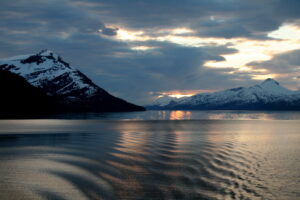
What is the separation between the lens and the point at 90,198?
701 inches

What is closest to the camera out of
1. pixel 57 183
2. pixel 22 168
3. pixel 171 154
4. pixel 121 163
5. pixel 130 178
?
pixel 57 183

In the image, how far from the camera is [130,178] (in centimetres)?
2317

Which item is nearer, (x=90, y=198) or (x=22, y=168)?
(x=90, y=198)

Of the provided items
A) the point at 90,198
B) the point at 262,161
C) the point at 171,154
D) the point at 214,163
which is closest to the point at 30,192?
the point at 90,198

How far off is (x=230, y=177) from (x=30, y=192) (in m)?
14.7

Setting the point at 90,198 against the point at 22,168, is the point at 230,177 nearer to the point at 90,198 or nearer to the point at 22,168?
the point at 90,198

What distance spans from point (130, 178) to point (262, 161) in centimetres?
1636

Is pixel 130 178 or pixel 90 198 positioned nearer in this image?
pixel 90 198

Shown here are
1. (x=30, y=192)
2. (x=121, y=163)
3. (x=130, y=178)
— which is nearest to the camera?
(x=30, y=192)

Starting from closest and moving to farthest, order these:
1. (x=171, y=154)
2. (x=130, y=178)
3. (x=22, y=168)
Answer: (x=130, y=178) < (x=22, y=168) < (x=171, y=154)

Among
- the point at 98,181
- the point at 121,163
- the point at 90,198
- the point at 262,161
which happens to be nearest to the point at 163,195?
the point at 90,198

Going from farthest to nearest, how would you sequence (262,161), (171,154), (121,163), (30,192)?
(171,154) → (262,161) → (121,163) → (30,192)

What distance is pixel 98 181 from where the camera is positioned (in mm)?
22281

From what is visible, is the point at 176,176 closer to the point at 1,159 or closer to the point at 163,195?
the point at 163,195
